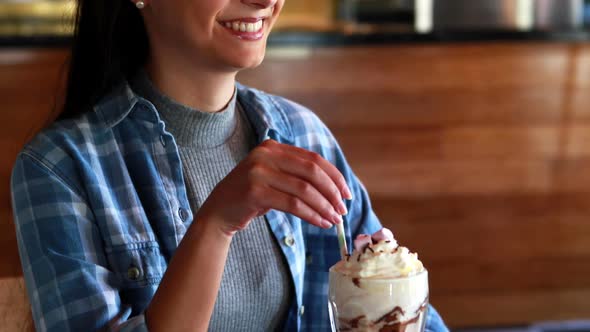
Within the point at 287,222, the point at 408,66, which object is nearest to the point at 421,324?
the point at 287,222

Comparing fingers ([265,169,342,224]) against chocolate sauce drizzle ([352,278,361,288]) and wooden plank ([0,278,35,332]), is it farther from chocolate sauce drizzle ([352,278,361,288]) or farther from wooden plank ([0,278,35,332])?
wooden plank ([0,278,35,332])

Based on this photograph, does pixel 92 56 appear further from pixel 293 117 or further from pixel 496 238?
pixel 496 238

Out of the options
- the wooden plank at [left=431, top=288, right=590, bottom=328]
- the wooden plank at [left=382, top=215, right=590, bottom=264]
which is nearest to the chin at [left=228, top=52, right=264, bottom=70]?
the wooden plank at [left=382, top=215, right=590, bottom=264]

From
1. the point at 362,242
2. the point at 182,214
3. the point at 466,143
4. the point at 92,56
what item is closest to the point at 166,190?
the point at 182,214

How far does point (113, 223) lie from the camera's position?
1292 mm

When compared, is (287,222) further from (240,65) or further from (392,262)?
(392,262)

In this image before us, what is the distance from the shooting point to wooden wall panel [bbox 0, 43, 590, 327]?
10.6 feet

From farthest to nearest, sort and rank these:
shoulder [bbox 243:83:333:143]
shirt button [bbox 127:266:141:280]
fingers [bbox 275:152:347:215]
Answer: shoulder [bbox 243:83:333:143] → shirt button [bbox 127:266:141:280] → fingers [bbox 275:152:347:215]

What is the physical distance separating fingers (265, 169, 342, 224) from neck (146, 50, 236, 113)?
476 mm

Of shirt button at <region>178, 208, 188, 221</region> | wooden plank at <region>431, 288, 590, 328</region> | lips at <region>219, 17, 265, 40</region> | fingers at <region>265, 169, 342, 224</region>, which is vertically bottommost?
wooden plank at <region>431, 288, 590, 328</region>

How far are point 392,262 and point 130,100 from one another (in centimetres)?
54

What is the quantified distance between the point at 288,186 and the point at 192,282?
20 cm

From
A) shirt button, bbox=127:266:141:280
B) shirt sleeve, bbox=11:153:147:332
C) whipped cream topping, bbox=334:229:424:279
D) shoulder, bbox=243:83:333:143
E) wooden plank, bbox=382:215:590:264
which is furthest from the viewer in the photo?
wooden plank, bbox=382:215:590:264

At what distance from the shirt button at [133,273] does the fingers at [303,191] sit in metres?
0.38
